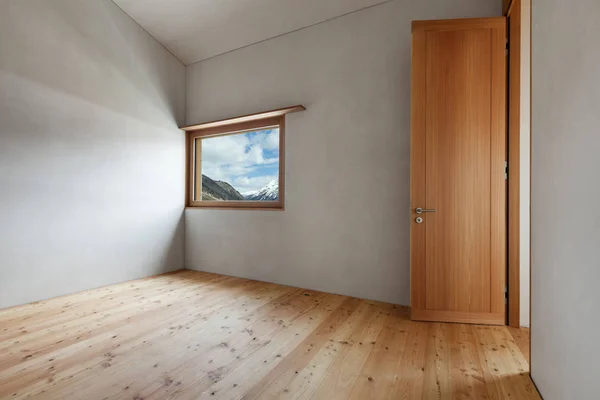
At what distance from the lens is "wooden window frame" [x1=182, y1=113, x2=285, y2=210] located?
11.8 feet

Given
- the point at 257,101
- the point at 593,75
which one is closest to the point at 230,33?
the point at 257,101

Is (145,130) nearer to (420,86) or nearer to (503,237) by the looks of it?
(420,86)

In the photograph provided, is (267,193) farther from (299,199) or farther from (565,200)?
(565,200)

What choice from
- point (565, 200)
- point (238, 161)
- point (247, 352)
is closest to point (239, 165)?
point (238, 161)

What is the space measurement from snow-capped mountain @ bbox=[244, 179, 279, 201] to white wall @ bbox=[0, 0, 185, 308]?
1.21 meters

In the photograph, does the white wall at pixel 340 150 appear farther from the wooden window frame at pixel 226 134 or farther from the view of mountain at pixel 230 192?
the view of mountain at pixel 230 192

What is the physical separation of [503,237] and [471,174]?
1.80 ft

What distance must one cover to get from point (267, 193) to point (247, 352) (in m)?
2.19

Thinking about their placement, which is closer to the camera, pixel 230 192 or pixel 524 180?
pixel 524 180

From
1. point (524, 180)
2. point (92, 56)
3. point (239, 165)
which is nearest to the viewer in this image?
point (524, 180)

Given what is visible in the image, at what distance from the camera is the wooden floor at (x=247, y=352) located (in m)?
1.55

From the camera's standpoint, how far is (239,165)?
13.4 feet

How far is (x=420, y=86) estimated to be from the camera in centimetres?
244

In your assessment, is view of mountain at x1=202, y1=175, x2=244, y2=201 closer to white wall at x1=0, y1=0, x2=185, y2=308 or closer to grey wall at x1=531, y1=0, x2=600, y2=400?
white wall at x1=0, y1=0, x2=185, y2=308
